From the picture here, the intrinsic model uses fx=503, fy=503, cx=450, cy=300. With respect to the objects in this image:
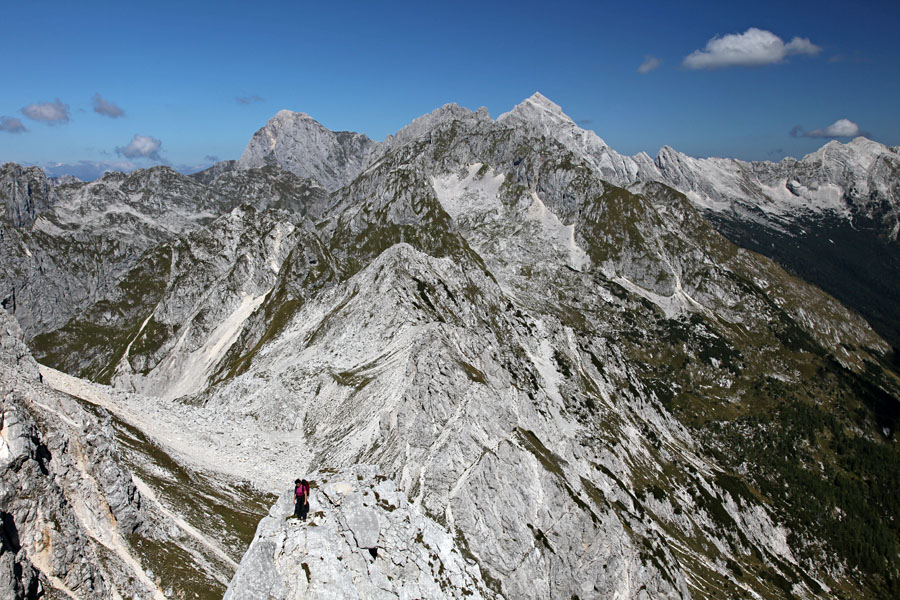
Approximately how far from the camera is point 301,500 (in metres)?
30.6

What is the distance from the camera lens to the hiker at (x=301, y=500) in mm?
30572

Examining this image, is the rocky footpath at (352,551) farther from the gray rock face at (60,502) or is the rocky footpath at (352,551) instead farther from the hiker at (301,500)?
the gray rock face at (60,502)

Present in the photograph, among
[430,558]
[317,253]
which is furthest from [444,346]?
[317,253]

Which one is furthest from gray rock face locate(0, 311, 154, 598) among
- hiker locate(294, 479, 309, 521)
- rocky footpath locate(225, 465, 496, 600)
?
hiker locate(294, 479, 309, 521)

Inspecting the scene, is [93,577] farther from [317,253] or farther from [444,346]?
[317,253]

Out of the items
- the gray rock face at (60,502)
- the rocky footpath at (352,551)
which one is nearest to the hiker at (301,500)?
the rocky footpath at (352,551)

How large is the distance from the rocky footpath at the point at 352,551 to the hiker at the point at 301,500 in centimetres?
51

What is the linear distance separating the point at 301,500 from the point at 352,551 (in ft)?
15.8

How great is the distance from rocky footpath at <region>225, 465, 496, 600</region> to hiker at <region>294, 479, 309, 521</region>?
51 cm

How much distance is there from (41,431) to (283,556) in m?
17.8

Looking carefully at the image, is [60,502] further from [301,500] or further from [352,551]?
[352,551]

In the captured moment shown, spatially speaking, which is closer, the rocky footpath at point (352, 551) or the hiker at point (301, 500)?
the rocky footpath at point (352, 551)

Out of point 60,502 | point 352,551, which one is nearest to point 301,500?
point 352,551

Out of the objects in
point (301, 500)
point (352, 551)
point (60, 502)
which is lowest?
→ point (352, 551)
